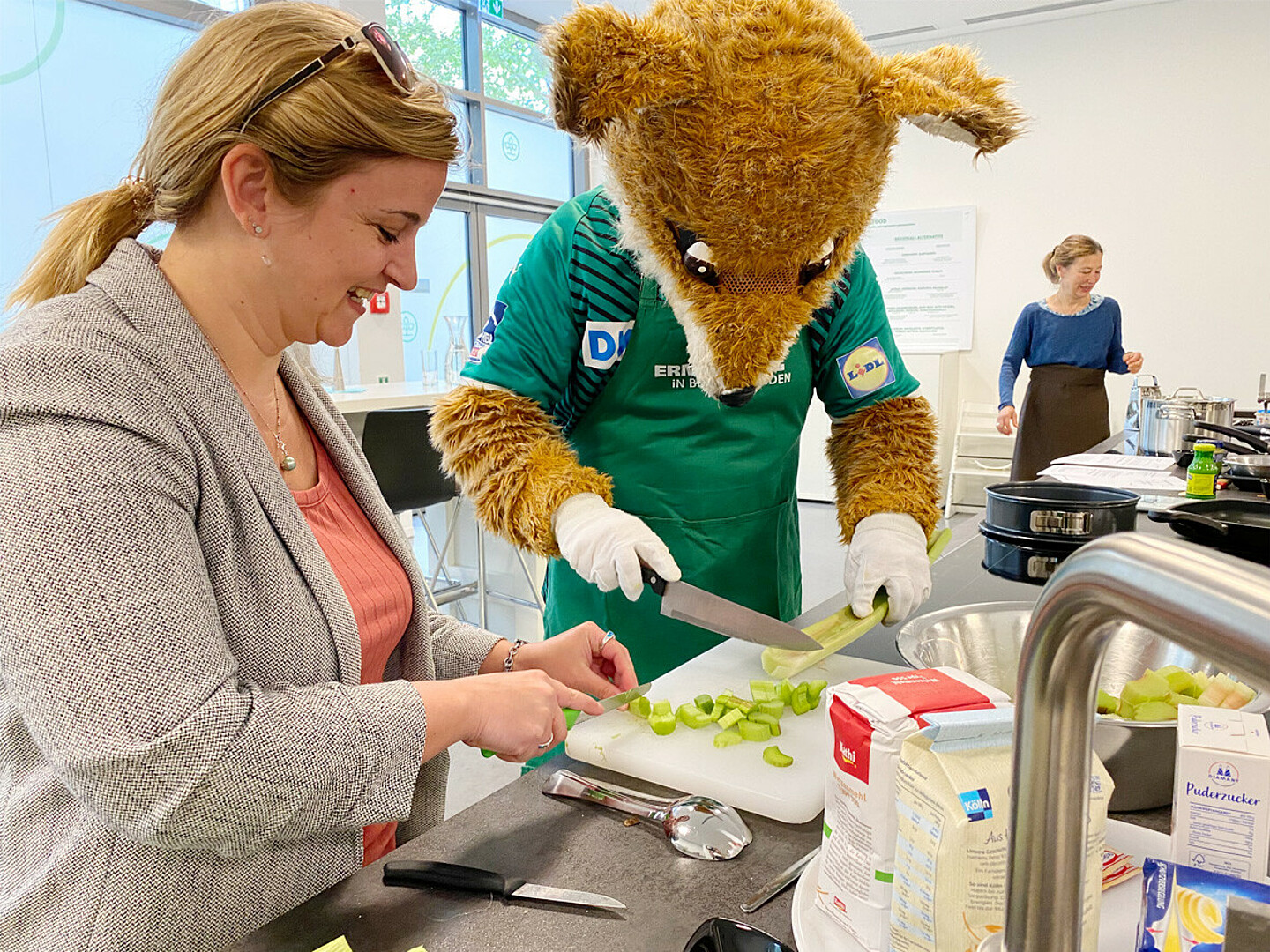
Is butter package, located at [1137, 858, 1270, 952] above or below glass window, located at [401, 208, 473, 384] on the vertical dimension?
below

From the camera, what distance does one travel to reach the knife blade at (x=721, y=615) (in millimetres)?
1201

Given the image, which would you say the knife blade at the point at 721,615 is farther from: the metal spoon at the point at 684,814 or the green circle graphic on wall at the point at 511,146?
the green circle graphic on wall at the point at 511,146

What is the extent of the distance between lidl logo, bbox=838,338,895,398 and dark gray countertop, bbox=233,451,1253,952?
0.83 meters

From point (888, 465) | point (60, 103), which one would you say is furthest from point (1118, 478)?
point (60, 103)

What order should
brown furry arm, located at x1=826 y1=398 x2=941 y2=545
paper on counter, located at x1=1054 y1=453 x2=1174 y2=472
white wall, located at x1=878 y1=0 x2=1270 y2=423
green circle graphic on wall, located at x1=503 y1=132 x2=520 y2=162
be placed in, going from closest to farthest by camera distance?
brown furry arm, located at x1=826 y1=398 x2=941 y2=545
paper on counter, located at x1=1054 y1=453 x2=1174 y2=472
white wall, located at x1=878 y1=0 x2=1270 y2=423
green circle graphic on wall, located at x1=503 y1=132 x2=520 y2=162

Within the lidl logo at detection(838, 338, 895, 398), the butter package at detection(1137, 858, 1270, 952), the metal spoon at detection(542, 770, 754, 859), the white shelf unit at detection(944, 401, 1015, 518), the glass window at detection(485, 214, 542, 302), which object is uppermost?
the glass window at detection(485, 214, 542, 302)

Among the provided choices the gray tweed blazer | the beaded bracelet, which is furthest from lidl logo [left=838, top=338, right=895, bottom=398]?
the gray tweed blazer

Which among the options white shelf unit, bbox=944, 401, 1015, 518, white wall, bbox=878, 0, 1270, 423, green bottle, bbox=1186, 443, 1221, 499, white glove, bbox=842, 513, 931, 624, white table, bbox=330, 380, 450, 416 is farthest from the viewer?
white shelf unit, bbox=944, 401, 1015, 518

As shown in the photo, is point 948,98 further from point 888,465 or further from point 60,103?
point 60,103

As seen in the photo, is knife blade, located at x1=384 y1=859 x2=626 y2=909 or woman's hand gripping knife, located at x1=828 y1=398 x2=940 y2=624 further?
woman's hand gripping knife, located at x1=828 y1=398 x2=940 y2=624

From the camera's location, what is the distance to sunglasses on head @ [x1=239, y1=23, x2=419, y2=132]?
91cm

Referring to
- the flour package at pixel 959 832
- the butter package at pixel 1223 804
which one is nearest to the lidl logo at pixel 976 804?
the flour package at pixel 959 832

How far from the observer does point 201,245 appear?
971mm

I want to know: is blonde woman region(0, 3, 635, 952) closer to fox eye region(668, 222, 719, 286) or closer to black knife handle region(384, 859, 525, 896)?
black knife handle region(384, 859, 525, 896)
